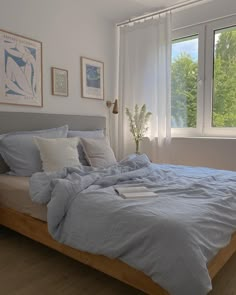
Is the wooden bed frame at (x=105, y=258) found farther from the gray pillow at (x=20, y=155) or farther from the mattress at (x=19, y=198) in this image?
the gray pillow at (x=20, y=155)

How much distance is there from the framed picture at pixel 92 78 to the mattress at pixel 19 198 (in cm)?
166

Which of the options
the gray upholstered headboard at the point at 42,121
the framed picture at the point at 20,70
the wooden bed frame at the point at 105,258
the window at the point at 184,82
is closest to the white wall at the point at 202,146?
the window at the point at 184,82

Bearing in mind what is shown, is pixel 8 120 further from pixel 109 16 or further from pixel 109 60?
pixel 109 16

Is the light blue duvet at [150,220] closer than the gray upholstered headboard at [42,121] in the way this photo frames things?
Yes

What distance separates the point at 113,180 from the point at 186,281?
3.13ft

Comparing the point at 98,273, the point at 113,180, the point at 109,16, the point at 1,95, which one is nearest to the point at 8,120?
the point at 1,95

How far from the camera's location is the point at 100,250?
1.50 m

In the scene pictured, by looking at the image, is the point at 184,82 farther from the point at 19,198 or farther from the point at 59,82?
the point at 19,198

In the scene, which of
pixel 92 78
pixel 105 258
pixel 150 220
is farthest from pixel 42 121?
pixel 150 220

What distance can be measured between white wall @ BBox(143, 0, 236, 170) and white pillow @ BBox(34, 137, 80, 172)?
4.53ft

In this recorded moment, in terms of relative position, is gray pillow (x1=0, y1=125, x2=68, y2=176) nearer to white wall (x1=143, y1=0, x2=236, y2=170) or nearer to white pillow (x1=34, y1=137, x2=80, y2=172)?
white pillow (x1=34, y1=137, x2=80, y2=172)

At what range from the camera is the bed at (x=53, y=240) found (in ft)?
4.61

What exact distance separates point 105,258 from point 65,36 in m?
2.73

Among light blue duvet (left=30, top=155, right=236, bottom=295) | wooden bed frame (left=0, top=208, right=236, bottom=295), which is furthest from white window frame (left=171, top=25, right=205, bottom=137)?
wooden bed frame (left=0, top=208, right=236, bottom=295)
